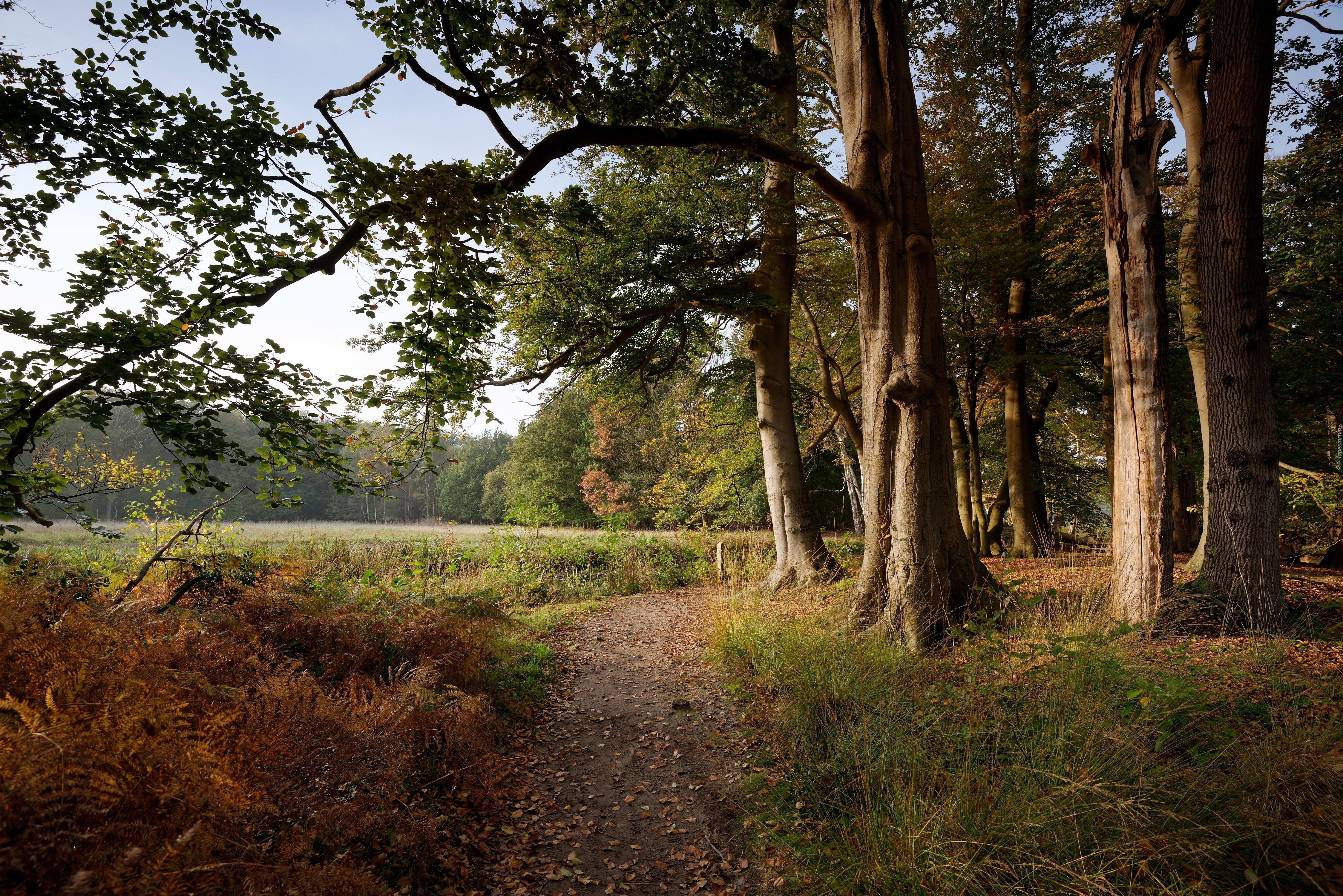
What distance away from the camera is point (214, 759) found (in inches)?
76.2

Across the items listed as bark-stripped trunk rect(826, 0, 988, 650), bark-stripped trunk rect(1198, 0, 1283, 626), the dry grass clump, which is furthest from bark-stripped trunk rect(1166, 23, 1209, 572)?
the dry grass clump

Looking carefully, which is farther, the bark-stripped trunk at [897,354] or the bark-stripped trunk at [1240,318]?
the bark-stripped trunk at [897,354]

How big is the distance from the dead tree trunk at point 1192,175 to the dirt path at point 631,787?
261 inches

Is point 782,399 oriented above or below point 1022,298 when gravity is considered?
below

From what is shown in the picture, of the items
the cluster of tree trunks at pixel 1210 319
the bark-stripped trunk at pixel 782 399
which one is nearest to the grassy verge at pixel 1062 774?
the cluster of tree trunks at pixel 1210 319

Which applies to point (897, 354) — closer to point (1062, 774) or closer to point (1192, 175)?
point (1062, 774)

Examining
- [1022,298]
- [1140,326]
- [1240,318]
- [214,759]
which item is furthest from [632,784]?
[1022,298]

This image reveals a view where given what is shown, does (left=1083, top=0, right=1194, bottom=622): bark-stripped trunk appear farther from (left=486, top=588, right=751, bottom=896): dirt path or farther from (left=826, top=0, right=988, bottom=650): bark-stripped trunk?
(left=486, top=588, right=751, bottom=896): dirt path

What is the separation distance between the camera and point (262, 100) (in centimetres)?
322

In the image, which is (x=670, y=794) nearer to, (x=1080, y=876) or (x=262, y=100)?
(x=1080, y=876)

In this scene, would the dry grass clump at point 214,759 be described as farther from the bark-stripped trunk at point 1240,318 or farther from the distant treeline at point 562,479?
Result: the bark-stripped trunk at point 1240,318

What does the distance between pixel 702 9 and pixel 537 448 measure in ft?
99.1

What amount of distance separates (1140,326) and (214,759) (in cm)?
702

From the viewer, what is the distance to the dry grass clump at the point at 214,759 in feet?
5.10
